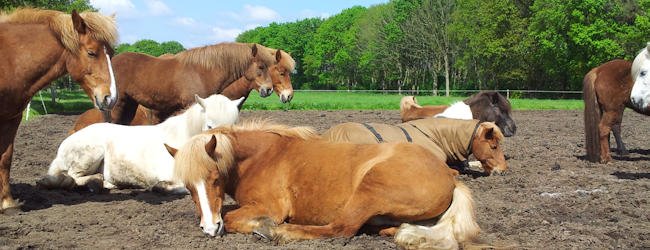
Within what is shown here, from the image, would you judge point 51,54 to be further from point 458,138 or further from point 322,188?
point 458,138

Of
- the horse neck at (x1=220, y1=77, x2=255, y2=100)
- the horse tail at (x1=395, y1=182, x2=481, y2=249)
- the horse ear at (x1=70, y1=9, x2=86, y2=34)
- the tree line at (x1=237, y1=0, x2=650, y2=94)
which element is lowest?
the horse tail at (x1=395, y1=182, x2=481, y2=249)

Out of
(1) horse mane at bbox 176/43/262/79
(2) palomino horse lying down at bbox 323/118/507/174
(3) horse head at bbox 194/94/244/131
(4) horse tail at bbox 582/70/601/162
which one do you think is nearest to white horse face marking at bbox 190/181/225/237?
(3) horse head at bbox 194/94/244/131

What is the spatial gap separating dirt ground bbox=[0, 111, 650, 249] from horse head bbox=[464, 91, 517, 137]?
41.7 inches

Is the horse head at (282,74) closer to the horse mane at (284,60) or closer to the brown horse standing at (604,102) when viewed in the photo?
the horse mane at (284,60)

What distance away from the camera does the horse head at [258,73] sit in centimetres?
Result: 910

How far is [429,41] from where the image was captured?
185ft

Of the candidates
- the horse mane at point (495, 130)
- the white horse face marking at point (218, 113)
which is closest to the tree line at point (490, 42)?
the horse mane at point (495, 130)

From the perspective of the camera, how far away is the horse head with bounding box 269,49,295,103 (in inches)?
382

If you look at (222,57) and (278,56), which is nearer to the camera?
(222,57)

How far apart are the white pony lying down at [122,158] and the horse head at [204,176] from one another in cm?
215

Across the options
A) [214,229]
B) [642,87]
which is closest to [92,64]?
[214,229]

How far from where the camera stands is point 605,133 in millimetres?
9109

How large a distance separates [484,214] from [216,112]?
10.8ft

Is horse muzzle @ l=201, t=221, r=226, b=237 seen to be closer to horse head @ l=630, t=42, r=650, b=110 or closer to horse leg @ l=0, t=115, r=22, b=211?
horse leg @ l=0, t=115, r=22, b=211
